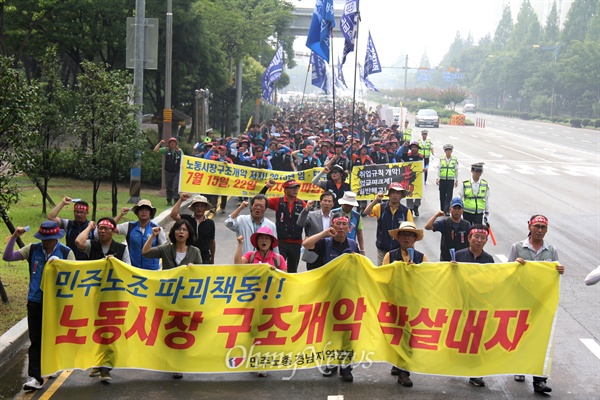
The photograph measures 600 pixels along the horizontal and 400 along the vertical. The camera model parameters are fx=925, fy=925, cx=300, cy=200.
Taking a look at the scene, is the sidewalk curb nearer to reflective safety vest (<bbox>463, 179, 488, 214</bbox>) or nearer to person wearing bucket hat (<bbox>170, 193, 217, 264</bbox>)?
person wearing bucket hat (<bbox>170, 193, 217, 264</bbox>)

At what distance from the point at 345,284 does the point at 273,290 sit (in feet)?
2.28

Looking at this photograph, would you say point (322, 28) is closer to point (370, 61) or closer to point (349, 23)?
point (349, 23)

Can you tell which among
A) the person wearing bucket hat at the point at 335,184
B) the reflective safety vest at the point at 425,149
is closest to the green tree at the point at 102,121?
the person wearing bucket hat at the point at 335,184

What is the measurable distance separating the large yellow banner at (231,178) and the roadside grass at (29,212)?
1.39 m

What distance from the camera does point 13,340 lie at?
997cm

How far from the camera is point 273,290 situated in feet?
29.0

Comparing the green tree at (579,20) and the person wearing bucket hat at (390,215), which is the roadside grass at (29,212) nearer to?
the person wearing bucket hat at (390,215)

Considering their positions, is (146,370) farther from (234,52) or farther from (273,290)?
(234,52)

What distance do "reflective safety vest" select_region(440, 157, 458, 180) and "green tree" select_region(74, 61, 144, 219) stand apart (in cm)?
682

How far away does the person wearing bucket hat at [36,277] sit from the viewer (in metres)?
8.64

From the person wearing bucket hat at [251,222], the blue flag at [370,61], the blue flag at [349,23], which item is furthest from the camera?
the blue flag at [370,61]

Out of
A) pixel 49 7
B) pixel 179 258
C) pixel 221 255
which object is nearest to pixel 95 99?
pixel 221 255

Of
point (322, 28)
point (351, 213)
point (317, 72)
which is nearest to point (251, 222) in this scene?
point (351, 213)

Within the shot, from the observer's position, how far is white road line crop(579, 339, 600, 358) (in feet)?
34.0
